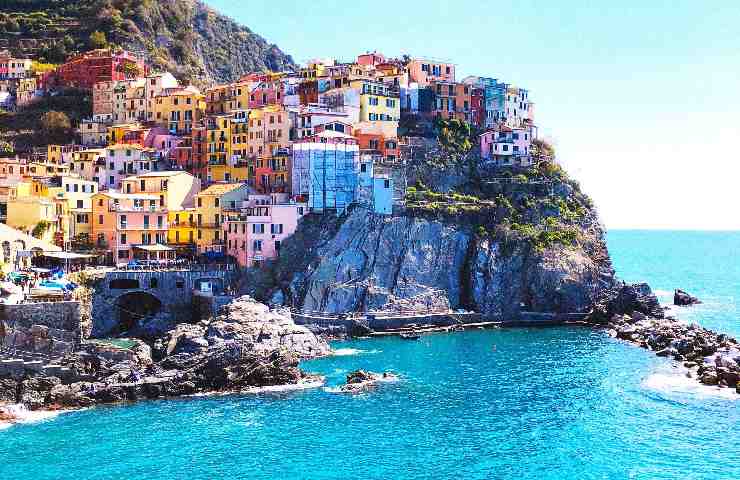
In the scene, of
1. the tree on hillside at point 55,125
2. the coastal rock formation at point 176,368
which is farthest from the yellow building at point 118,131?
the coastal rock formation at point 176,368

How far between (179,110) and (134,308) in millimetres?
35111

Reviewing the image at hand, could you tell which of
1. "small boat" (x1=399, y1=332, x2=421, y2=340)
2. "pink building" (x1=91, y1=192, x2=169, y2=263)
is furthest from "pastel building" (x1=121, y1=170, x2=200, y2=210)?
"small boat" (x1=399, y1=332, x2=421, y2=340)

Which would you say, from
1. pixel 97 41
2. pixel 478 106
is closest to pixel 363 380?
pixel 478 106

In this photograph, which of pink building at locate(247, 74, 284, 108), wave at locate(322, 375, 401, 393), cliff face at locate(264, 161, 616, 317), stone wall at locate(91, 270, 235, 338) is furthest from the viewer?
pink building at locate(247, 74, 284, 108)

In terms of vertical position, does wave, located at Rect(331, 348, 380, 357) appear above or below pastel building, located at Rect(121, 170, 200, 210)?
below

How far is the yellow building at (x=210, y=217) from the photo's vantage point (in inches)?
3253

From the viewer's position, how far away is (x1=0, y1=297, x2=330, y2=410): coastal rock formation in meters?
53.2

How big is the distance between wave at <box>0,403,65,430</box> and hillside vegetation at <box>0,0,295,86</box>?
267 ft

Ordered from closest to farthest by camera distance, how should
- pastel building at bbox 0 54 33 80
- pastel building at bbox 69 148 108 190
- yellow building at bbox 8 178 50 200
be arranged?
yellow building at bbox 8 178 50 200, pastel building at bbox 69 148 108 190, pastel building at bbox 0 54 33 80

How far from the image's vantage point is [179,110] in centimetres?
10338

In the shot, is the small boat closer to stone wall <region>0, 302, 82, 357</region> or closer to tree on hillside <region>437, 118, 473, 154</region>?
tree on hillside <region>437, 118, 473, 154</region>

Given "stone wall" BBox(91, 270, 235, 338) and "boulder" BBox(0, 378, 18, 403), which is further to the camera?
"stone wall" BBox(91, 270, 235, 338)

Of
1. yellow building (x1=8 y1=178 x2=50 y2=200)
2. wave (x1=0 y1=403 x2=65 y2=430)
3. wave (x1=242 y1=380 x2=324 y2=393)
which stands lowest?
wave (x1=0 y1=403 x2=65 y2=430)

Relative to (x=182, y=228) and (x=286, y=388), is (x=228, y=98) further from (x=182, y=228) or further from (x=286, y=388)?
(x=286, y=388)
